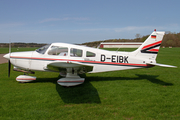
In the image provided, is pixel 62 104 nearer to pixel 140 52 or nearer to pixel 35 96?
pixel 35 96

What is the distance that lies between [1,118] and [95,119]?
2427mm

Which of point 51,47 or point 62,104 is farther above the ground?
point 51,47

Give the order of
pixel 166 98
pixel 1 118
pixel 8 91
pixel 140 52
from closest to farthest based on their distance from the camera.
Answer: pixel 1 118, pixel 166 98, pixel 8 91, pixel 140 52

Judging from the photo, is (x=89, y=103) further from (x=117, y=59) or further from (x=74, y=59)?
(x=117, y=59)

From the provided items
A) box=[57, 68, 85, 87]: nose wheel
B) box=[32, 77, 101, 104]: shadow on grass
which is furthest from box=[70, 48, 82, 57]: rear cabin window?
box=[32, 77, 101, 104]: shadow on grass

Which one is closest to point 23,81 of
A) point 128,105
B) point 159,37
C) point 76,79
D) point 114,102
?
point 76,79

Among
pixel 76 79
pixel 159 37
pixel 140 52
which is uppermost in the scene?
pixel 159 37

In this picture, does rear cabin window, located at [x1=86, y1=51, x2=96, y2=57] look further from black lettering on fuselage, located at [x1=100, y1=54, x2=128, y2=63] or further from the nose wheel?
the nose wheel

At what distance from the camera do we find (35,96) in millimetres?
4918

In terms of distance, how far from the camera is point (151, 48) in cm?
704

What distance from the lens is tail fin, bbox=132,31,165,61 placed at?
694cm

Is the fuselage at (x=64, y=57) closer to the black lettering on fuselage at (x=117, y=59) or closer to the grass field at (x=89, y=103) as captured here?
the black lettering on fuselage at (x=117, y=59)

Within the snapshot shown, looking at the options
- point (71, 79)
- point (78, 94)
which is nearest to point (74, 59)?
point (71, 79)

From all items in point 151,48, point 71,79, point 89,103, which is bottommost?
point 89,103
